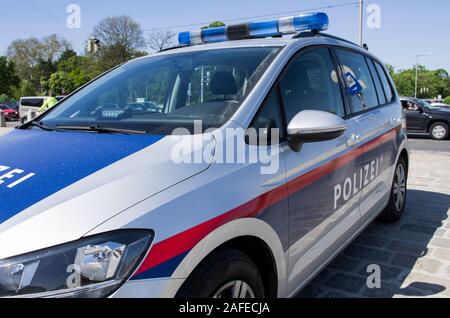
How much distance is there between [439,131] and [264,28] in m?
12.7

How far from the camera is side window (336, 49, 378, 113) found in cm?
300

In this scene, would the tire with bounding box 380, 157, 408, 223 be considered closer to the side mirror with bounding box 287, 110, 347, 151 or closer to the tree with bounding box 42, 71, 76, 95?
the side mirror with bounding box 287, 110, 347, 151

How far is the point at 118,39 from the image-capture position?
3775cm

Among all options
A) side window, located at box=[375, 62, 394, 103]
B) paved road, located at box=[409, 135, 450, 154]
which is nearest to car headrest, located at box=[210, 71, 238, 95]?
side window, located at box=[375, 62, 394, 103]

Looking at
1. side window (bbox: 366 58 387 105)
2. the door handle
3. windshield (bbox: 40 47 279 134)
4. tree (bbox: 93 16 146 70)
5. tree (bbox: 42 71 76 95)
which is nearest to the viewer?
windshield (bbox: 40 47 279 134)

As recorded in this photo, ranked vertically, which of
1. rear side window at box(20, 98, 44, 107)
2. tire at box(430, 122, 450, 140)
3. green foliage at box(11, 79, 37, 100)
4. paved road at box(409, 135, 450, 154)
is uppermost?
green foliage at box(11, 79, 37, 100)

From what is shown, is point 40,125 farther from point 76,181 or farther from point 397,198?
point 397,198

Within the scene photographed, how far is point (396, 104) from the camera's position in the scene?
4172mm

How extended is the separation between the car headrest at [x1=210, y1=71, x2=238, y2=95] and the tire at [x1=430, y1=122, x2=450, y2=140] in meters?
13.2

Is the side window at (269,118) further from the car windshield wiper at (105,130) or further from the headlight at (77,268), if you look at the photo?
the headlight at (77,268)
